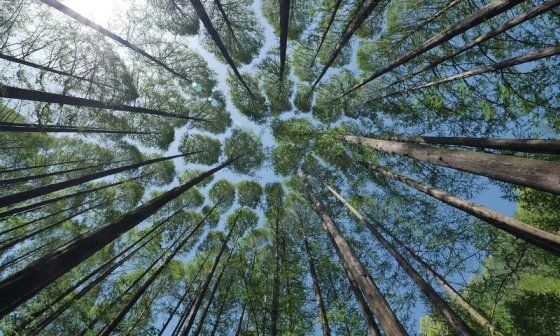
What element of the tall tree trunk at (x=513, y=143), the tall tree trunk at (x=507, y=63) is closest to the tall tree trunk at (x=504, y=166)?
the tall tree trunk at (x=513, y=143)

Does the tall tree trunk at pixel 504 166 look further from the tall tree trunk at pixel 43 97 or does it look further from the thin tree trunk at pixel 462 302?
the tall tree trunk at pixel 43 97

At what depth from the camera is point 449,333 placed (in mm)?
7703

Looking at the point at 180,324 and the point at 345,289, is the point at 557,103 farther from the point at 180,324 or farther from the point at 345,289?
the point at 180,324

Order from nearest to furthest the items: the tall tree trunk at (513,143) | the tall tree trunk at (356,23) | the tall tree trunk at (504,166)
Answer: the tall tree trunk at (504,166), the tall tree trunk at (513,143), the tall tree trunk at (356,23)

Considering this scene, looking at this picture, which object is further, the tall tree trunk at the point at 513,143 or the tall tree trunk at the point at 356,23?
the tall tree trunk at the point at 356,23

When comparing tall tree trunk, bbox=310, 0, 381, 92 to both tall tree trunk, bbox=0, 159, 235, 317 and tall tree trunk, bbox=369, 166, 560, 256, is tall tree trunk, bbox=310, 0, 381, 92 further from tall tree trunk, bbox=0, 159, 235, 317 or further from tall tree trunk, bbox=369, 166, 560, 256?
tall tree trunk, bbox=0, 159, 235, 317

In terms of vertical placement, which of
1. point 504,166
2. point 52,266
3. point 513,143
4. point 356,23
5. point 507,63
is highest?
point 356,23

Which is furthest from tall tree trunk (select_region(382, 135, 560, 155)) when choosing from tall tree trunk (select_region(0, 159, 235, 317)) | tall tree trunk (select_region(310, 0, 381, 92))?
tall tree trunk (select_region(0, 159, 235, 317))

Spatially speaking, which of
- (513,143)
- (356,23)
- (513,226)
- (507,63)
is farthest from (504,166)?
(356,23)

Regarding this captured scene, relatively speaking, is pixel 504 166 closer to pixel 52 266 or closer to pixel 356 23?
pixel 52 266

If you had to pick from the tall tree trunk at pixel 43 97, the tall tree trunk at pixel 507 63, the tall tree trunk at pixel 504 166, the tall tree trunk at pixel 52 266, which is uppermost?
the tall tree trunk at pixel 507 63

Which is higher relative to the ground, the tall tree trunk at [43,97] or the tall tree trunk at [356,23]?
the tall tree trunk at [356,23]

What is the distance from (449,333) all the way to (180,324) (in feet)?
28.0

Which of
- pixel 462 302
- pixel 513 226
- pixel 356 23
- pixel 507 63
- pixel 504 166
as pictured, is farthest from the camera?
pixel 356 23
